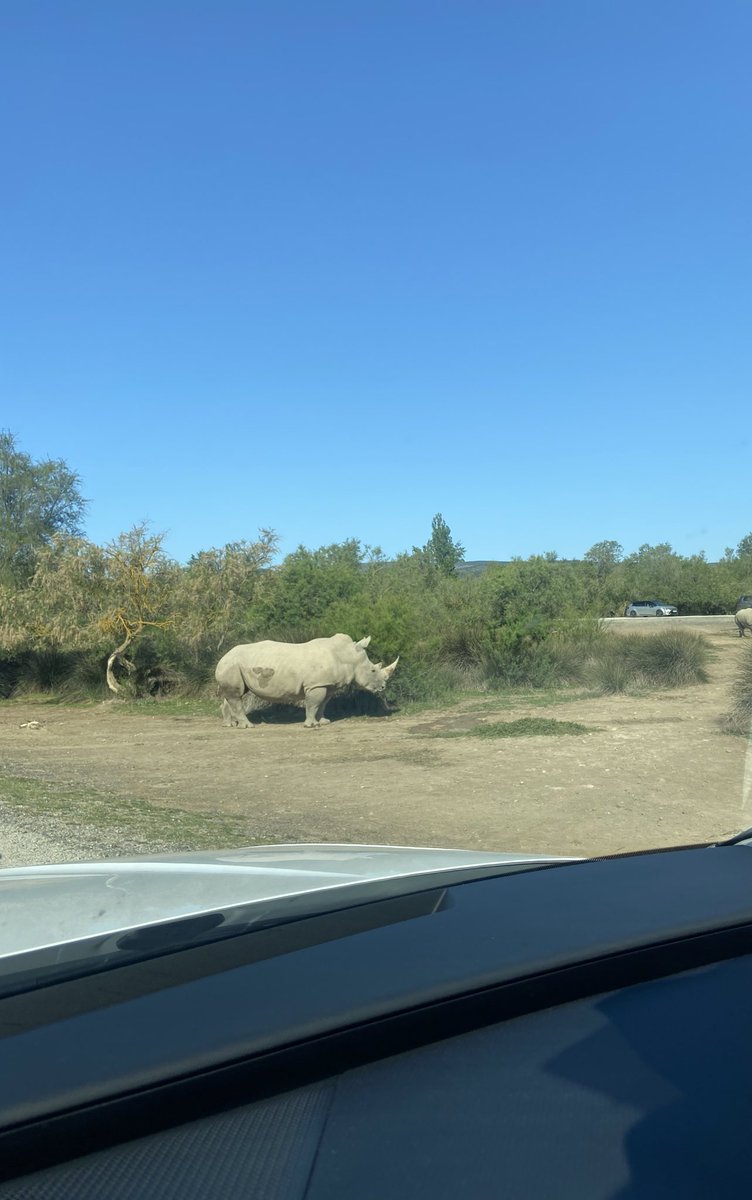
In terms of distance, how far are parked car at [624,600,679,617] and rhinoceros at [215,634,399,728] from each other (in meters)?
46.2

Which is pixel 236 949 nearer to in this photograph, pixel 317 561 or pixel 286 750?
pixel 286 750

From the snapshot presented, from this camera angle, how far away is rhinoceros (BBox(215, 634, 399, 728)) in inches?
757

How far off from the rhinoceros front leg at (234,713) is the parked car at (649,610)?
4674 centimetres

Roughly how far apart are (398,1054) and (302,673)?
1780 centimetres

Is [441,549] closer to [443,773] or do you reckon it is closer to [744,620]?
[744,620]

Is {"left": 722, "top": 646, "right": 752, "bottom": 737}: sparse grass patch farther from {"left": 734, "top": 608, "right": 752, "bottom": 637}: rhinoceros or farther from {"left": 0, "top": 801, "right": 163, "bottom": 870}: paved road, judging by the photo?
{"left": 734, "top": 608, "right": 752, "bottom": 637}: rhinoceros

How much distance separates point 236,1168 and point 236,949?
2.33ft

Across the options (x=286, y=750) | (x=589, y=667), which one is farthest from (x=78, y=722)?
(x=589, y=667)

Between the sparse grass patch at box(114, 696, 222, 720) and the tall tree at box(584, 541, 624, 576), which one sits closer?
the sparse grass patch at box(114, 696, 222, 720)

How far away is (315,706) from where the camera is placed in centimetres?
1938

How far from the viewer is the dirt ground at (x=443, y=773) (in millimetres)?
9750

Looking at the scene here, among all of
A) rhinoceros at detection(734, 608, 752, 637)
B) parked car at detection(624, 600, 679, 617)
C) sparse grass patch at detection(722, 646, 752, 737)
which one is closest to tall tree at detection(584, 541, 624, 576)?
parked car at detection(624, 600, 679, 617)

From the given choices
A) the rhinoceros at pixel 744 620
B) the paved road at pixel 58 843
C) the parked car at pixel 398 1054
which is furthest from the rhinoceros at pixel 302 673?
the rhinoceros at pixel 744 620

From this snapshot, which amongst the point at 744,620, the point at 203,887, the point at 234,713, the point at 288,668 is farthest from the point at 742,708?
the point at 744,620
